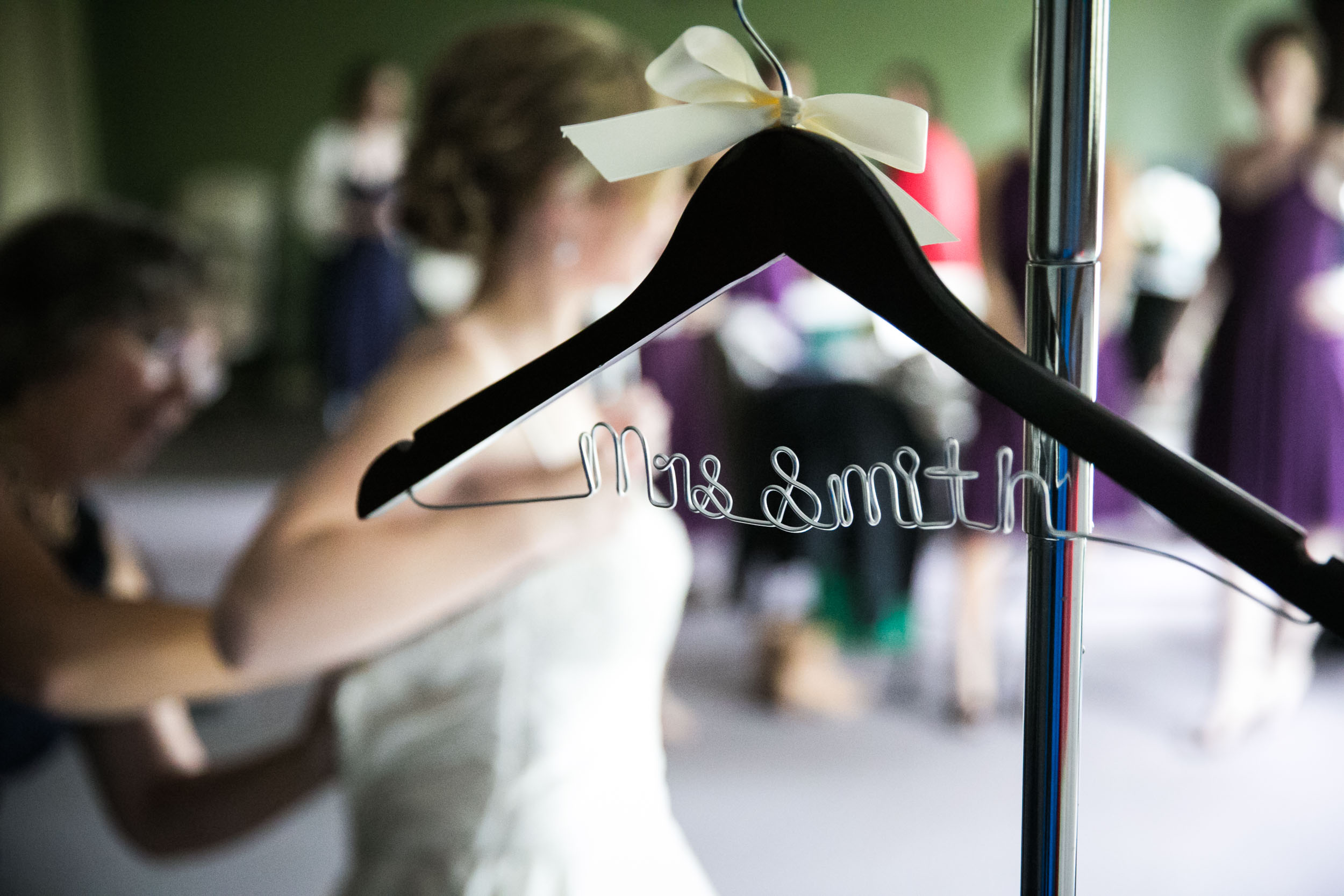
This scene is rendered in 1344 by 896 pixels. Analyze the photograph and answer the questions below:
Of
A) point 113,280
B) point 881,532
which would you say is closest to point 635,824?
point 113,280

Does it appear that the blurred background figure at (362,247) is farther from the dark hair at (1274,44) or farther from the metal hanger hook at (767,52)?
the metal hanger hook at (767,52)

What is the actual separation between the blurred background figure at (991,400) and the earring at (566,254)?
5.52ft

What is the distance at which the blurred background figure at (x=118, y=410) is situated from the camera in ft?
3.59

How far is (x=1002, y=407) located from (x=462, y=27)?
158 inches

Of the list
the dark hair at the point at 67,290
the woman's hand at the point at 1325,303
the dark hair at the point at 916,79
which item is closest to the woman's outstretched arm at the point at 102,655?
the dark hair at the point at 67,290

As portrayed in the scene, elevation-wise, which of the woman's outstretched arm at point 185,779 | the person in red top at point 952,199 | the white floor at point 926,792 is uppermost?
the person in red top at point 952,199

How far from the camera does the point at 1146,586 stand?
12.3ft

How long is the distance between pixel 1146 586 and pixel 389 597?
3.48 m

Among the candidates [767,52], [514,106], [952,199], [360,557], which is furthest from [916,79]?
[767,52]

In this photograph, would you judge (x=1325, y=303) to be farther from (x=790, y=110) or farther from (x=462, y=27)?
(x=462, y=27)

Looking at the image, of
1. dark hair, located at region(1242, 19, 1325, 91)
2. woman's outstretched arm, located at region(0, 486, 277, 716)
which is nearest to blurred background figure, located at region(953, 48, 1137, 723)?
dark hair, located at region(1242, 19, 1325, 91)

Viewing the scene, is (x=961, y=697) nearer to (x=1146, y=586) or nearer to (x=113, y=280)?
(x=1146, y=586)

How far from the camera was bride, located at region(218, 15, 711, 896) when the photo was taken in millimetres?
773

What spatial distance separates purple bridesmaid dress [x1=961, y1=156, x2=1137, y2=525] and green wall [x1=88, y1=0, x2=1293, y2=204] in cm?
299
